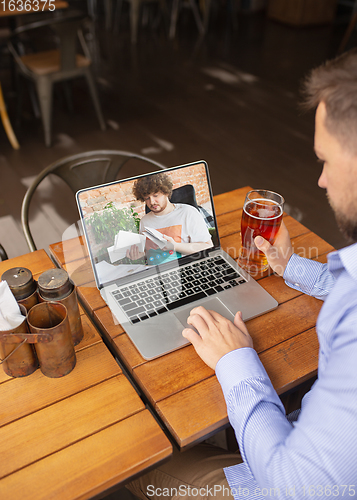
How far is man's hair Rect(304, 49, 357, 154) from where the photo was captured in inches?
25.7

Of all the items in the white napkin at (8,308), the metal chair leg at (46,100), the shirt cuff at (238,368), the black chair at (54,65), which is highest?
the white napkin at (8,308)

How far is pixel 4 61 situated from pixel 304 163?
4164 mm

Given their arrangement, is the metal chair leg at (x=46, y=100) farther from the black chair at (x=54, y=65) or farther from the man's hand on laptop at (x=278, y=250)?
the man's hand on laptop at (x=278, y=250)

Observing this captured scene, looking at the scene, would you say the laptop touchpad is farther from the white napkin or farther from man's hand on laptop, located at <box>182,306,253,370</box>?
the white napkin

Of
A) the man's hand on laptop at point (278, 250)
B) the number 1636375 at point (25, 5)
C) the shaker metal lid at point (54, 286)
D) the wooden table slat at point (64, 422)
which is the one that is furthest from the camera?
the number 1636375 at point (25, 5)

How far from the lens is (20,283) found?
783 mm

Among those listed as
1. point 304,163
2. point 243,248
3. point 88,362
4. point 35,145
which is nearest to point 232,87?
point 304,163

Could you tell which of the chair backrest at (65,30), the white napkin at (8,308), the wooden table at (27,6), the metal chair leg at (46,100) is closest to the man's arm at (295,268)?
the white napkin at (8,308)

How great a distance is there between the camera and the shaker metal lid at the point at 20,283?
0.78 metres

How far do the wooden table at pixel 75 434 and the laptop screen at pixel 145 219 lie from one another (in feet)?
0.88

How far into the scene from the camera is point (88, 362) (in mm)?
826

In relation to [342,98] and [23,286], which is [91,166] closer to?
[23,286]

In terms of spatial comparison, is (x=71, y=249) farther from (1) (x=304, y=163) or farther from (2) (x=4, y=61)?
(2) (x=4, y=61)

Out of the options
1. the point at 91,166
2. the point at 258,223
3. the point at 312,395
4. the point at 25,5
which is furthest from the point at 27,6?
the point at 312,395
